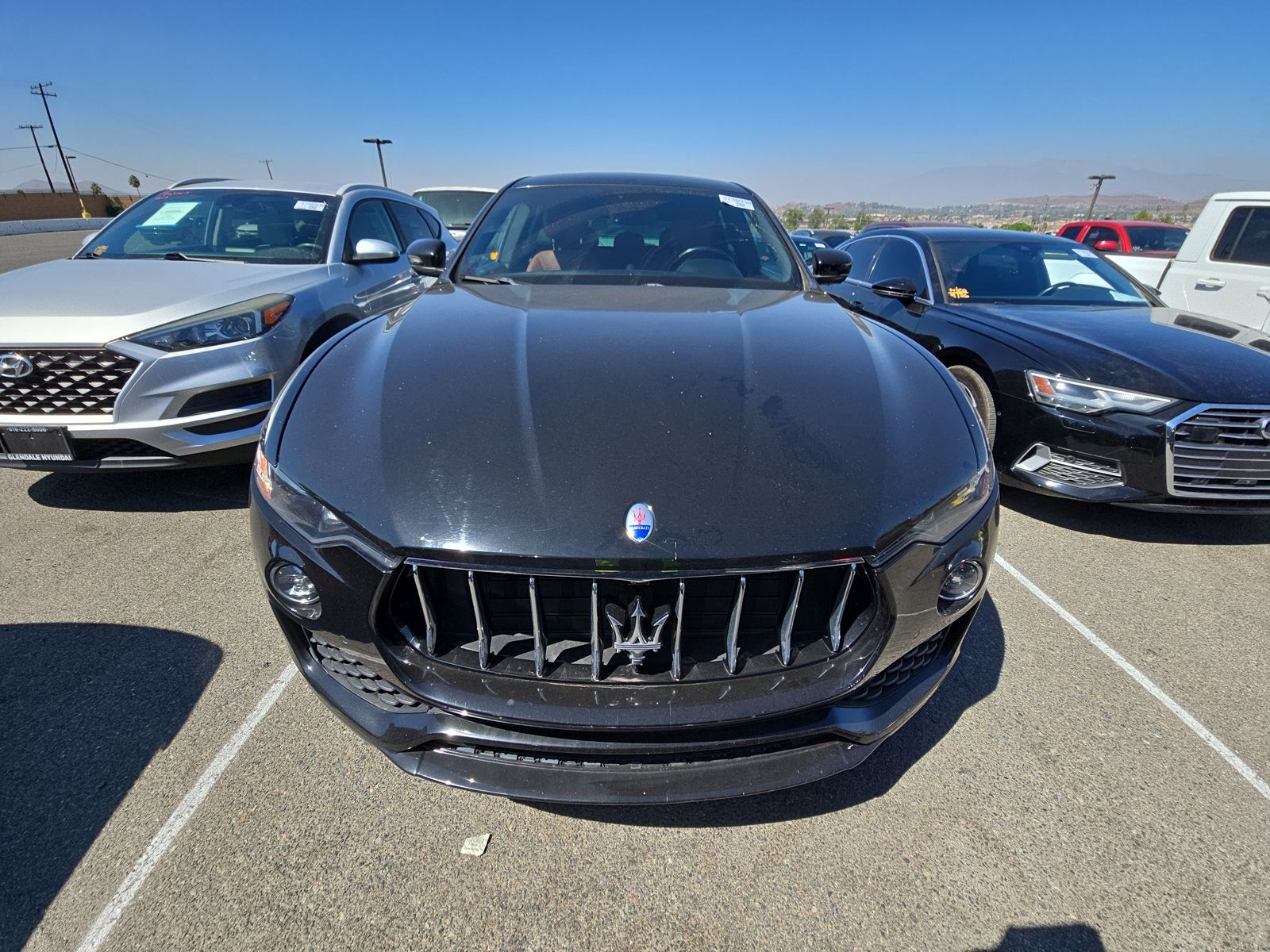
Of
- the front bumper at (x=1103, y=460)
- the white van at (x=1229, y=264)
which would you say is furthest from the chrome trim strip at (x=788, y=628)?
the white van at (x=1229, y=264)

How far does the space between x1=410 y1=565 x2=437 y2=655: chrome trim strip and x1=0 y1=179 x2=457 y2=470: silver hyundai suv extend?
1.55 m

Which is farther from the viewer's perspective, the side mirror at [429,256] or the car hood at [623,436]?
the side mirror at [429,256]

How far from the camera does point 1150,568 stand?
3.17 m

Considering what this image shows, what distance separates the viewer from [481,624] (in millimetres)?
1386

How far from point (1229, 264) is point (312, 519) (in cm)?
785

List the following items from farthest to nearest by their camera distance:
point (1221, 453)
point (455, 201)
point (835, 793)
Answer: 1. point (455, 201)
2. point (1221, 453)
3. point (835, 793)

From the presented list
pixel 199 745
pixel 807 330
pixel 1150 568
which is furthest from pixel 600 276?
pixel 1150 568

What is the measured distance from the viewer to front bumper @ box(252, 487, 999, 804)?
1.37m

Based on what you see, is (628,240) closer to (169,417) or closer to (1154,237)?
(169,417)

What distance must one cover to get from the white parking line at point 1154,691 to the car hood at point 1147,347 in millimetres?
1204

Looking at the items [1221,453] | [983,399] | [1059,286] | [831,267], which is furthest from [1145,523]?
[831,267]

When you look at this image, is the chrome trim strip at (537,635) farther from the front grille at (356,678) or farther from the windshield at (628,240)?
the windshield at (628,240)

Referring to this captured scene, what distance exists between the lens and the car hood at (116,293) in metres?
2.97

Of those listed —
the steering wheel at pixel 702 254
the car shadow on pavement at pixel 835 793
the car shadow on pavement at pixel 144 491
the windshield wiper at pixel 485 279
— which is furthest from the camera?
the car shadow on pavement at pixel 144 491
